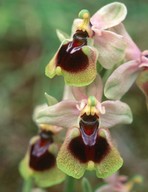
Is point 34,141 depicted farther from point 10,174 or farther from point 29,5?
point 29,5

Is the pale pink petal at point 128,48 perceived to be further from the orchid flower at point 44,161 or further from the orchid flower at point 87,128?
the orchid flower at point 44,161

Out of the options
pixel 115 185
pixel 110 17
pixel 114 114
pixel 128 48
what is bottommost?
pixel 115 185

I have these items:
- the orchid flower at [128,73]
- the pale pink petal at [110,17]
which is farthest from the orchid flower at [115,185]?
the pale pink petal at [110,17]

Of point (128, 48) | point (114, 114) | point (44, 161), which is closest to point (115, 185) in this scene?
point (44, 161)

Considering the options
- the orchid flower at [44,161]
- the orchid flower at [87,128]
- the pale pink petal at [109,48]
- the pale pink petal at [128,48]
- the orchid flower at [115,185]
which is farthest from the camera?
the orchid flower at [115,185]

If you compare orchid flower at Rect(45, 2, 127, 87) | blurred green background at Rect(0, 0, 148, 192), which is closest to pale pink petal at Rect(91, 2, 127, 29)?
orchid flower at Rect(45, 2, 127, 87)

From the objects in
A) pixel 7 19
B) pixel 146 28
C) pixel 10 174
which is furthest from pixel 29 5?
pixel 10 174

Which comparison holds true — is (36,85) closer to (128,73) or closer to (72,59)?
(128,73)
